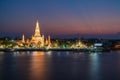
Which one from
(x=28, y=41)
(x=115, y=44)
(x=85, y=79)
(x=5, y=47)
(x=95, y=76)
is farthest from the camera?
(x=115, y=44)

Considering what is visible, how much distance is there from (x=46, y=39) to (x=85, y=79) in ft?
227

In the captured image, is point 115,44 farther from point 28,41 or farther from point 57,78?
point 57,78

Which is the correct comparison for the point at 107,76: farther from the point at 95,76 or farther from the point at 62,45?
the point at 62,45

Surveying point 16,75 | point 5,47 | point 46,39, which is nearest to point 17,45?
point 5,47

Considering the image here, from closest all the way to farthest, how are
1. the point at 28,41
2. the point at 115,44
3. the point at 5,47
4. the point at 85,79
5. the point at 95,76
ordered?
1. the point at 85,79
2. the point at 95,76
3. the point at 5,47
4. the point at 28,41
5. the point at 115,44

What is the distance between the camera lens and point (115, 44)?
11981cm

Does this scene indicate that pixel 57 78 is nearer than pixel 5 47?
Yes

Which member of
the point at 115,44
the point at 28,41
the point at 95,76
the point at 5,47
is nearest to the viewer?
the point at 95,76

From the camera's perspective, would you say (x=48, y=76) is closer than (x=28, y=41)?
Yes

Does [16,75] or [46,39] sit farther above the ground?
[46,39]

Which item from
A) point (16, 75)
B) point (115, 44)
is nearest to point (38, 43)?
point (115, 44)

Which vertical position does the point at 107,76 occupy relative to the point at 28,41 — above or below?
below

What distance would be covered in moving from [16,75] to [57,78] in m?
3.06

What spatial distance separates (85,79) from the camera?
22.2m
